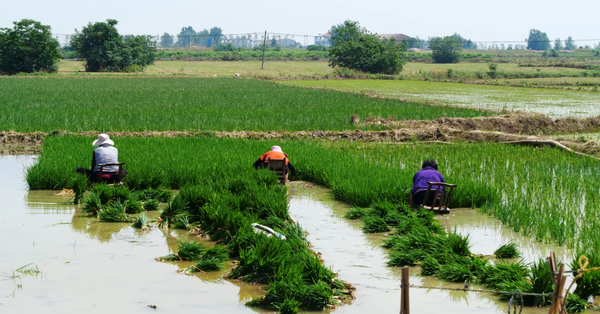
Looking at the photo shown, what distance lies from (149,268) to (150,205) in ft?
9.45

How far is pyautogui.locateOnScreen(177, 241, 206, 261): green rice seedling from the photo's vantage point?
6.21 meters

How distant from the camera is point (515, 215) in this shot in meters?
7.80

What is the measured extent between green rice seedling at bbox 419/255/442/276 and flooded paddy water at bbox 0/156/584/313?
5.1 inches

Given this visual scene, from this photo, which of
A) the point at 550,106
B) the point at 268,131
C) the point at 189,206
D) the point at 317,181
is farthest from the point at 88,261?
the point at 550,106

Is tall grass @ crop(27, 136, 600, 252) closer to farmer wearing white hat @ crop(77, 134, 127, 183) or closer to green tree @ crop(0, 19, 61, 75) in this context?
farmer wearing white hat @ crop(77, 134, 127, 183)

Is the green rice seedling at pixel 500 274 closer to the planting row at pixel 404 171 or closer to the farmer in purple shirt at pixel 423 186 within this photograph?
the planting row at pixel 404 171

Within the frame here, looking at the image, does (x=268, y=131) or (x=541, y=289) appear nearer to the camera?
(x=541, y=289)

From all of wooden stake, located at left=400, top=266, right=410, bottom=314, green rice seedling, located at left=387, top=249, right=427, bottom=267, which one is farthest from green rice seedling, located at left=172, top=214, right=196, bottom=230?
wooden stake, located at left=400, top=266, right=410, bottom=314

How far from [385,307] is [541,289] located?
1.26 m

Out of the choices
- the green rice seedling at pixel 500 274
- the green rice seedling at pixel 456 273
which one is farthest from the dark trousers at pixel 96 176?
the green rice seedling at pixel 500 274

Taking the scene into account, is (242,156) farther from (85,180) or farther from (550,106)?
(550,106)

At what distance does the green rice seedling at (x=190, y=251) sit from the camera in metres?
6.21

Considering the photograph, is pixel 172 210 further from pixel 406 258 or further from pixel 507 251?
pixel 507 251

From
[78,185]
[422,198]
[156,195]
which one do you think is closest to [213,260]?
[422,198]
